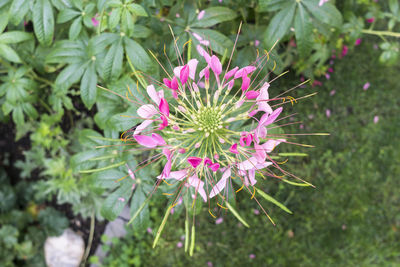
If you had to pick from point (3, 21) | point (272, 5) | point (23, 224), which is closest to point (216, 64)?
point (272, 5)

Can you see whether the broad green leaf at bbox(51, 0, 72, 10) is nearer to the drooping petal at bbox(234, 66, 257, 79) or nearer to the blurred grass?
the drooping petal at bbox(234, 66, 257, 79)

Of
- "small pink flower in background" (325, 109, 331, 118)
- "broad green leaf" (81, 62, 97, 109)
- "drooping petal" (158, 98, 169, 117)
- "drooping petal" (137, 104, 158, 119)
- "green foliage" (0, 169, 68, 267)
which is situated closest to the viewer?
"drooping petal" (158, 98, 169, 117)

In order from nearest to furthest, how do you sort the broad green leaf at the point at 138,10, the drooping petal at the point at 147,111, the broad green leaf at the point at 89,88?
the drooping petal at the point at 147,111 < the broad green leaf at the point at 138,10 < the broad green leaf at the point at 89,88

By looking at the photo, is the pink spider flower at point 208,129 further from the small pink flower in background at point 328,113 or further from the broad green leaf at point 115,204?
the small pink flower in background at point 328,113

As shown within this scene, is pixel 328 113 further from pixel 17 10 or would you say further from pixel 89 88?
pixel 17 10

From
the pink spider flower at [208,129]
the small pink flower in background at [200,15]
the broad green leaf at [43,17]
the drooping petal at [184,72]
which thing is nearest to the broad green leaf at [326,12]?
the small pink flower in background at [200,15]

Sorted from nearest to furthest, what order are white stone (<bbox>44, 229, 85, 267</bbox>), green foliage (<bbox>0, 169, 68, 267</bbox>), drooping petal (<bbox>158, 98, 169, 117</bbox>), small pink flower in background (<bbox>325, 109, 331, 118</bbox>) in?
drooping petal (<bbox>158, 98, 169, 117</bbox>) → green foliage (<bbox>0, 169, 68, 267</bbox>) → white stone (<bbox>44, 229, 85, 267</bbox>) → small pink flower in background (<bbox>325, 109, 331, 118</bbox>)

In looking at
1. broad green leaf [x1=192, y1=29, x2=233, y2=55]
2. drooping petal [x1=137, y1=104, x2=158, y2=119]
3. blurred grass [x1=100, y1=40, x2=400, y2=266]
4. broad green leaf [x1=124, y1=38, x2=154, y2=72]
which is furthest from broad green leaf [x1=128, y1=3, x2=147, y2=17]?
blurred grass [x1=100, y1=40, x2=400, y2=266]
